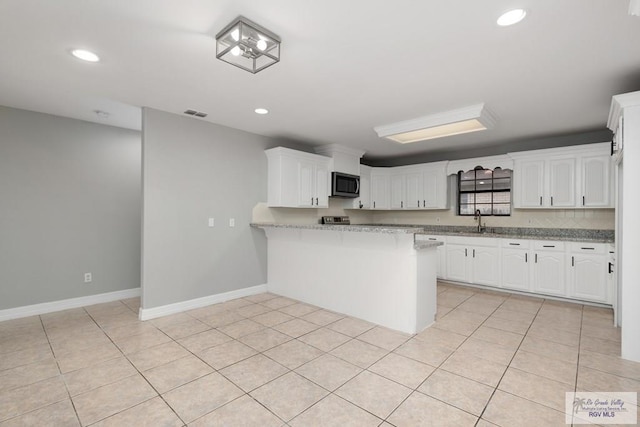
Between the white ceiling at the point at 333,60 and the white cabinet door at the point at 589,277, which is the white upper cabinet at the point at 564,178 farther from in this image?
the white cabinet door at the point at 589,277

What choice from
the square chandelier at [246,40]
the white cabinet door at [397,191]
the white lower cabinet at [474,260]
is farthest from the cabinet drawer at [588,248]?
the square chandelier at [246,40]

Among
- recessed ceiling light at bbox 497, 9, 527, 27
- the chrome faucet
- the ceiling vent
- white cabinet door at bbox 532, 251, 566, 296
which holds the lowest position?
white cabinet door at bbox 532, 251, 566, 296

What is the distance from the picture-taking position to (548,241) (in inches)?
170

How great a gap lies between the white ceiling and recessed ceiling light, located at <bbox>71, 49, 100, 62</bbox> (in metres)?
0.05

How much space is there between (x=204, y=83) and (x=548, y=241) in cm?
483

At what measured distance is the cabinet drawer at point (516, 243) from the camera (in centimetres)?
449

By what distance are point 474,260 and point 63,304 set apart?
19.4 feet

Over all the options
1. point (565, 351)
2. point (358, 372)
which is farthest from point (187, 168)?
point (565, 351)

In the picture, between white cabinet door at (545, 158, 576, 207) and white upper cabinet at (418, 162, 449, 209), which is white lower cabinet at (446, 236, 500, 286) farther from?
white cabinet door at (545, 158, 576, 207)

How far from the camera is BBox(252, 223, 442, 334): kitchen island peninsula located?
315cm

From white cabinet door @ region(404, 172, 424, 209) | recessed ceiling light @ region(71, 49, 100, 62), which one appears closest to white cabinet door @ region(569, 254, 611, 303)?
white cabinet door @ region(404, 172, 424, 209)

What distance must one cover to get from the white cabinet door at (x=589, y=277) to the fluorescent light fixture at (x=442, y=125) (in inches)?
87.1

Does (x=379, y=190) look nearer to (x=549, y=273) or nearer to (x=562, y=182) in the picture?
(x=562, y=182)

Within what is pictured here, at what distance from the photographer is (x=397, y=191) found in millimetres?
6348
